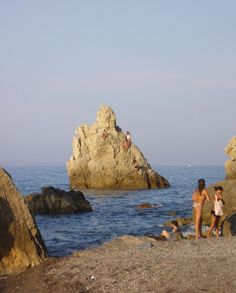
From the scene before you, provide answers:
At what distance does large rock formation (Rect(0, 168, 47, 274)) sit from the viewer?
56.3 feet

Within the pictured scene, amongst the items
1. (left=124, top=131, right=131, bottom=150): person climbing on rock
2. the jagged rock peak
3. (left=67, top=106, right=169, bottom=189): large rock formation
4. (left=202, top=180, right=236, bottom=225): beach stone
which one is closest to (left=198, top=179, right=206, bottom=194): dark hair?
(left=202, top=180, right=236, bottom=225): beach stone

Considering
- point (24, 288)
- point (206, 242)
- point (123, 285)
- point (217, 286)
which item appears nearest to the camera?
point (217, 286)

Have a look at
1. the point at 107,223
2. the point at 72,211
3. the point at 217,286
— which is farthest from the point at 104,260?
the point at 72,211

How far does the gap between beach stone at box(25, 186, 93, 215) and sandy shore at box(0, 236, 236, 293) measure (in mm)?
26404

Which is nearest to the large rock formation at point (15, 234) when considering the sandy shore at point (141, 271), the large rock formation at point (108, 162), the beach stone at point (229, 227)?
the sandy shore at point (141, 271)

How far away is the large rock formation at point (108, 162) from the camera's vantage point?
76606mm

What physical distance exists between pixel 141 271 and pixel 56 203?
103 ft

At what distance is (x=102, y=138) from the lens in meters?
80.4

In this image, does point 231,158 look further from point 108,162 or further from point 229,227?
point 229,227

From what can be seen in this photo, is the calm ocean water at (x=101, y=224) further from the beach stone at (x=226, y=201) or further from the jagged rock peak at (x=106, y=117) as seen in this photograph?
the jagged rock peak at (x=106, y=117)

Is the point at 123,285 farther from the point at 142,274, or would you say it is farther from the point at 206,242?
the point at 206,242

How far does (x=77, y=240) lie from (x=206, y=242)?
13074mm

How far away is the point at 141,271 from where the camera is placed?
1306 centimetres

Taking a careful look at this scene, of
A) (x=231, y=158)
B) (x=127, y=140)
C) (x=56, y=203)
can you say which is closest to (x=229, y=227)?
(x=56, y=203)
